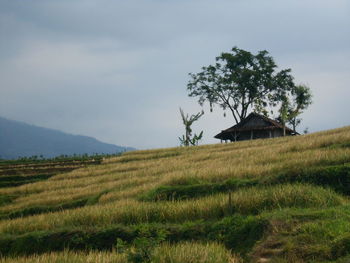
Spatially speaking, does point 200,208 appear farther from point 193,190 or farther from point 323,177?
point 323,177

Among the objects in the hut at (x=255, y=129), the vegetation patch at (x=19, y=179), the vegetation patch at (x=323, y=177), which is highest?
the hut at (x=255, y=129)

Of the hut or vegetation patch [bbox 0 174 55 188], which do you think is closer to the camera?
vegetation patch [bbox 0 174 55 188]

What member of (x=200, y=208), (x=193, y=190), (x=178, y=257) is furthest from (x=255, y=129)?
(x=178, y=257)

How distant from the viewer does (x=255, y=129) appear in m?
50.1

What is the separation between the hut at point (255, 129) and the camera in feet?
164

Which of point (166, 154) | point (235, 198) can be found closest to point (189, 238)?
point (235, 198)

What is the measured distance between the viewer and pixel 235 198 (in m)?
11.0

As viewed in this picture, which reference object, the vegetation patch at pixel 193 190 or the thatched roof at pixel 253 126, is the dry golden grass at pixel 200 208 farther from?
the thatched roof at pixel 253 126

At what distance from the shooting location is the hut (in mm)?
49906

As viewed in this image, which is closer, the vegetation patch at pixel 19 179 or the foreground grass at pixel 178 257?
the foreground grass at pixel 178 257

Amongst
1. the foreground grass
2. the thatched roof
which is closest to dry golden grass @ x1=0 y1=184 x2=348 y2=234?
the foreground grass

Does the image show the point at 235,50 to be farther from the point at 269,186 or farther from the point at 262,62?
the point at 269,186

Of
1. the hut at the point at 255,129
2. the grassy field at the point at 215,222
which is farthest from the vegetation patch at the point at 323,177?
the hut at the point at 255,129

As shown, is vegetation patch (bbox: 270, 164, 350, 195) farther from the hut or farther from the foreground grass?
the hut
